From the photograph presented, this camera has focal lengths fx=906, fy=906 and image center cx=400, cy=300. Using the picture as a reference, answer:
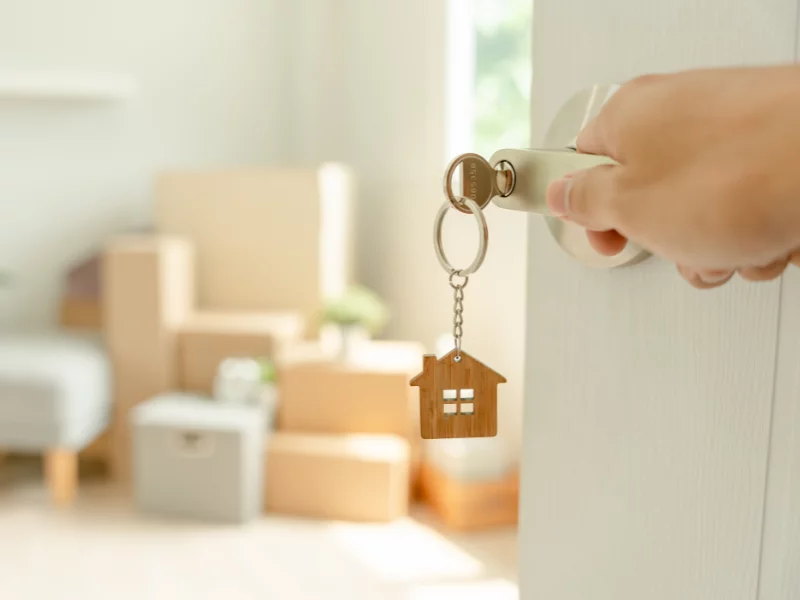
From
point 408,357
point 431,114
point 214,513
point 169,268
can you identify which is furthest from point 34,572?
point 431,114

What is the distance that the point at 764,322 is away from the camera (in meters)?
0.28

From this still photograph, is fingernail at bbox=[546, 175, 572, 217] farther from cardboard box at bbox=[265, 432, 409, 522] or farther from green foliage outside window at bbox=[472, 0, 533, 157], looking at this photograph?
green foliage outside window at bbox=[472, 0, 533, 157]

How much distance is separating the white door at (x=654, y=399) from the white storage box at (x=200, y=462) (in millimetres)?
1477

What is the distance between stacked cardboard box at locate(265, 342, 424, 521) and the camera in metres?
1.88

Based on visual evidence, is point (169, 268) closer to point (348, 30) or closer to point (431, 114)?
point (431, 114)

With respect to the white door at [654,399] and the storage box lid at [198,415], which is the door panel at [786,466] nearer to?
the white door at [654,399]

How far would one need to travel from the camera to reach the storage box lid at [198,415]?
1862mm

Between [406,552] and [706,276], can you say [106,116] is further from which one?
[706,276]

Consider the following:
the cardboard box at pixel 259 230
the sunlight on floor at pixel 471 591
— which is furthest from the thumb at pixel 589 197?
the cardboard box at pixel 259 230

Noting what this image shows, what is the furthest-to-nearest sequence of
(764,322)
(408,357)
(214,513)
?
(408,357), (214,513), (764,322)

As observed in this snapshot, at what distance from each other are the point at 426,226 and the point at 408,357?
39 centimetres

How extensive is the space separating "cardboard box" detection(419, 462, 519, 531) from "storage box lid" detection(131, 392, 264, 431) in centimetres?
43

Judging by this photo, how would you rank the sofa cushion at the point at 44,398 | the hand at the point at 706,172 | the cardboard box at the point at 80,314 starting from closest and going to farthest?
the hand at the point at 706,172, the sofa cushion at the point at 44,398, the cardboard box at the point at 80,314

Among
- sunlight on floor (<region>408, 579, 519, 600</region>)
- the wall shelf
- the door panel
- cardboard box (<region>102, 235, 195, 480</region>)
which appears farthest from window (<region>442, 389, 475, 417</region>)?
the wall shelf
